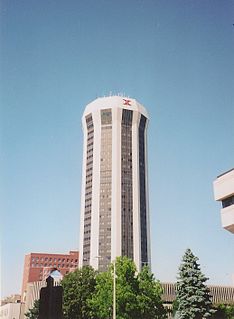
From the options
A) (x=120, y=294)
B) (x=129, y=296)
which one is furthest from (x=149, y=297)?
(x=120, y=294)

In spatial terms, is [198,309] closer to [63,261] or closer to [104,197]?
[104,197]

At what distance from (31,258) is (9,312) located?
27.3m

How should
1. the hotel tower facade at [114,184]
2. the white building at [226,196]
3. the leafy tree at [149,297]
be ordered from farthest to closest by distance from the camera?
the hotel tower facade at [114,184] → the white building at [226,196] → the leafy tree at [149,297]

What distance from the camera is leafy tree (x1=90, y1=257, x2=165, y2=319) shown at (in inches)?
1277

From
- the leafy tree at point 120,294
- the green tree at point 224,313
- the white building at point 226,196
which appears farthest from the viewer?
the green tree at point 224,313

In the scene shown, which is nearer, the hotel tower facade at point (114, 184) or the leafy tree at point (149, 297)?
the leafy tree at point (149, 297)

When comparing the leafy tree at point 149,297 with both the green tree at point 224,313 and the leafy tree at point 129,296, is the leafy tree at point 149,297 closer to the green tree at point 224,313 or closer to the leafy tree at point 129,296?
the leafy tree at point 129,296

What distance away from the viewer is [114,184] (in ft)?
350

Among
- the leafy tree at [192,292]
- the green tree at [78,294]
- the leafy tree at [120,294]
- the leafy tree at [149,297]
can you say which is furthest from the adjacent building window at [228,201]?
the green tree at [78,294]

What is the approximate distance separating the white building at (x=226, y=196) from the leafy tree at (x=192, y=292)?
451 cm

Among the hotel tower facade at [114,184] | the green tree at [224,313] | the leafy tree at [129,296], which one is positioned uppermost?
the hotel tower facade at [114,184]

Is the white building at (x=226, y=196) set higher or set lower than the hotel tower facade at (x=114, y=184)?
lower

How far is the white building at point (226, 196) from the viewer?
34125 millimetres

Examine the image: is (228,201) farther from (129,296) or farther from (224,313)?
(224,313)
